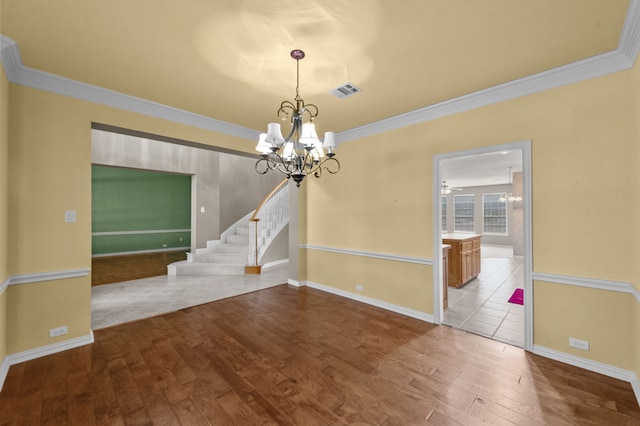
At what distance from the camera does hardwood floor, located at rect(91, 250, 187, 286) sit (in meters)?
5.84

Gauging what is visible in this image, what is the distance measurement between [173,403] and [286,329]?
4.76 feet

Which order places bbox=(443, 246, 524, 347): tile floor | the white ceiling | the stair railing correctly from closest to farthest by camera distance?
bbox=(443, 246, 524, 347): tile floor, the white ceiling, the stair railing

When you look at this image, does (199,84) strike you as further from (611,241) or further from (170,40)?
(611,241)

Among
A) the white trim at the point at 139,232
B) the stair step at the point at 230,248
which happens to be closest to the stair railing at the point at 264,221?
the stair step at the point at 230,248

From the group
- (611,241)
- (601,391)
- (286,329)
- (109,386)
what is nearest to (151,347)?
(109,386)

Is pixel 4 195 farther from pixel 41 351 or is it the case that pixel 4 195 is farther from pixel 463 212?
pixel 463 212

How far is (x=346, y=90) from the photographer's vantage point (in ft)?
9.60

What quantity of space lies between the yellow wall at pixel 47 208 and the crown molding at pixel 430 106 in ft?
0.39

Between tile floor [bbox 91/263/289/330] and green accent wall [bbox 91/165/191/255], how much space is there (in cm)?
439

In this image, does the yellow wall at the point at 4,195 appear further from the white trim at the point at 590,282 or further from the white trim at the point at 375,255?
the white trim at the point at 590,282

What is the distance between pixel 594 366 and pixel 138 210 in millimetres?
11404

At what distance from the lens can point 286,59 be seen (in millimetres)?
2316

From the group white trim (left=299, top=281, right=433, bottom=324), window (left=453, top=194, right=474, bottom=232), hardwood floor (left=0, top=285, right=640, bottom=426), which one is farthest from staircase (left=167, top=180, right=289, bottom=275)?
window (left=453, top=194, right=474, bottom=232)

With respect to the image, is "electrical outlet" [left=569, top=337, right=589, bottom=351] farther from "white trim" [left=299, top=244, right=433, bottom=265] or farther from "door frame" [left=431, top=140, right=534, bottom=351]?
"white trim" [left=299, top=244, right=433, bottom=265]
